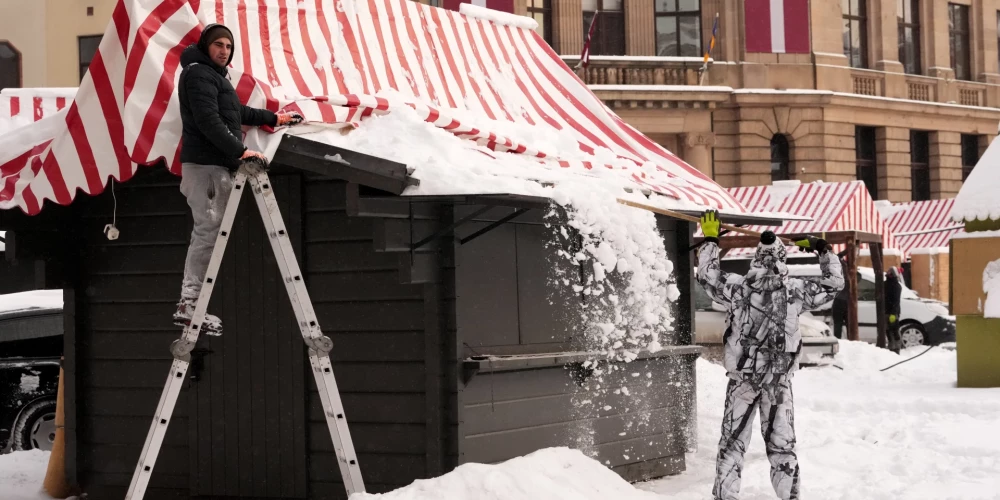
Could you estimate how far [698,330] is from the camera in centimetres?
2155

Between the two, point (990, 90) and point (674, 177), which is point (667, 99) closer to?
point (990, 90)

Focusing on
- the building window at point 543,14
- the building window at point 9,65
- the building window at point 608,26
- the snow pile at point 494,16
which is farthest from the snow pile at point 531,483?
the building window at point 608,26

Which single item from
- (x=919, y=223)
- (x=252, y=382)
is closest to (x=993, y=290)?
(x=252, y=382)

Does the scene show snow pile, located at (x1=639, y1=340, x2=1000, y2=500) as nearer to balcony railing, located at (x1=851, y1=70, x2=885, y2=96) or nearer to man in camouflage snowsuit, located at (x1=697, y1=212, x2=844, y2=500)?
man in camouflage snowsuit, located at (x1=697, y1=212, x2=844, y2=500)

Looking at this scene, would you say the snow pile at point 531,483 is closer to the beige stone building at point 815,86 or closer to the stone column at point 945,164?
the beige stone building at point 815,86

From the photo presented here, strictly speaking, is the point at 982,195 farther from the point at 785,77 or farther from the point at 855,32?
the point at 855,32

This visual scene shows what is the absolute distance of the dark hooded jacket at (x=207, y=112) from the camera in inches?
281

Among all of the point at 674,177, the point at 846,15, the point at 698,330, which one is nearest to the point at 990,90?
the point at 846,15

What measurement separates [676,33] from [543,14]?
13.7ft

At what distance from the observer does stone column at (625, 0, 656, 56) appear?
37594mm

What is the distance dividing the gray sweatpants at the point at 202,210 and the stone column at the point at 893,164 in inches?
1447

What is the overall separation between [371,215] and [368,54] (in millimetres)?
2567

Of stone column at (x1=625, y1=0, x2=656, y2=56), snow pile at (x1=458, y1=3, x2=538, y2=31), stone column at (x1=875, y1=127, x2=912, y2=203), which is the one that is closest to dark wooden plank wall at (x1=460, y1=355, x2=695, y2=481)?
snow pile at (x1=458, y1=3, x2=538, y2=31)

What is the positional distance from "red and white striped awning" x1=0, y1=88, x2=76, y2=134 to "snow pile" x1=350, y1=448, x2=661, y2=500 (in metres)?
8.20
